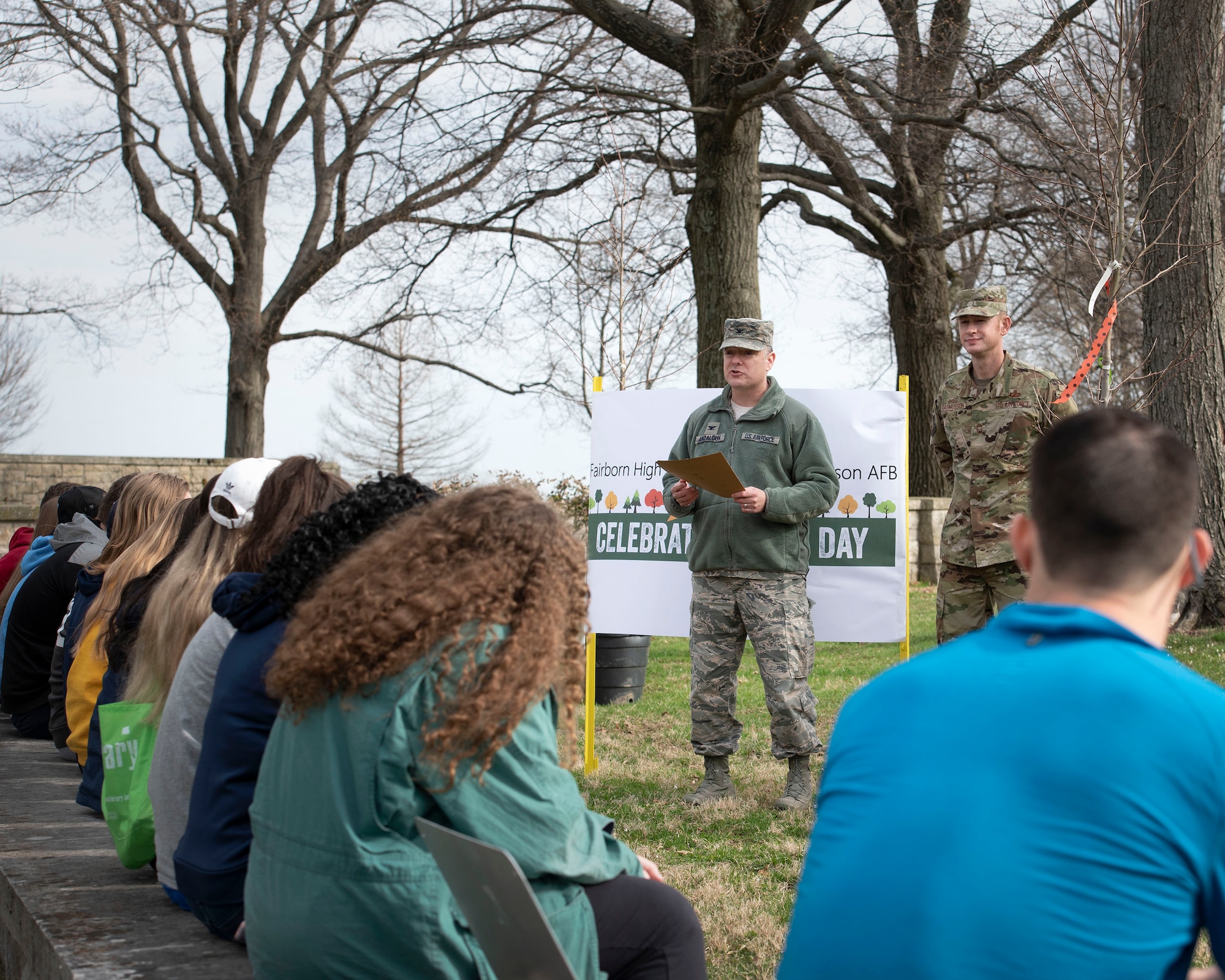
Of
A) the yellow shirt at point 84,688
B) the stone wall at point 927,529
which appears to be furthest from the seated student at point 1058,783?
the stone wall at point 927,529

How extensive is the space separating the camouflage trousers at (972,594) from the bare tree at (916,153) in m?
3.33

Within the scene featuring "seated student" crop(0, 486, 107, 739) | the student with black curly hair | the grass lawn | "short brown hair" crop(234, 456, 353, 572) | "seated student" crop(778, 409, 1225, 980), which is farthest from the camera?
"seated student" crop(0, 486, 107, 739)

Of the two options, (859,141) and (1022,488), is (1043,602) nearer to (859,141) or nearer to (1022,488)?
(1022,488)

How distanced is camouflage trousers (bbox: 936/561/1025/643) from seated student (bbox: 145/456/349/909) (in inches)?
129

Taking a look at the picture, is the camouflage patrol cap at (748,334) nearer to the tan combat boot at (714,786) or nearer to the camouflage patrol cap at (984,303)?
the camouflage patrol cap at (984,303)

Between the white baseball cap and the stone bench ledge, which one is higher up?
the white baseball cap

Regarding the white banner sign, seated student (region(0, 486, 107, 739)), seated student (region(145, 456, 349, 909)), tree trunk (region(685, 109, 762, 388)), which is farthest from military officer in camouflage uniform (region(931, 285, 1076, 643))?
tree trunk (region(685, 109, 762, 388))

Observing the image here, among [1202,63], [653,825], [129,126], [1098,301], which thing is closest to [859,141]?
[1202,63]

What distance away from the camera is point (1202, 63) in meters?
8.23

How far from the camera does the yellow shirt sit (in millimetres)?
4191

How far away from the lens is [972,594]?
17.0 feet

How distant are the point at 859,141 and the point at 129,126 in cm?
1543

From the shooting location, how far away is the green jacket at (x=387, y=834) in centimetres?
186

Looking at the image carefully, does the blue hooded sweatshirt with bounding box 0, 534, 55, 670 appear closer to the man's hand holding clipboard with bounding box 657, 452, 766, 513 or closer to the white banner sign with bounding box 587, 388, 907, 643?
the white banner sign with bounding box 587, 388, 907, 643
